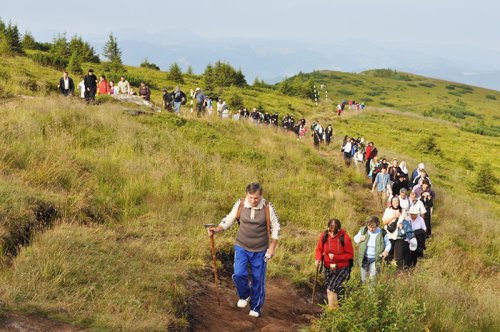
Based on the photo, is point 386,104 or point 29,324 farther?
point 386,104

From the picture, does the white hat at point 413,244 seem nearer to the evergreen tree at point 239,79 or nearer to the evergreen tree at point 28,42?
the evergreen tree at point 28,42

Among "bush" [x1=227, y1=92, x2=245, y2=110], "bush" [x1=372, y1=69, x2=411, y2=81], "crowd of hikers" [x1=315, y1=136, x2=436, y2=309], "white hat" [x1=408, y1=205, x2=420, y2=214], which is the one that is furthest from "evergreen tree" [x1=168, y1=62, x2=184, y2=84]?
"bush" [x1=372, y1=69, x2=411, y2=81]

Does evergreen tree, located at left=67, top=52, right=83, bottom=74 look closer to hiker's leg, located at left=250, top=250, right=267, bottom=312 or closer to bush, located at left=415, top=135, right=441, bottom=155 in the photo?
bush, located at left=415, top=135, right=441, bottom=155

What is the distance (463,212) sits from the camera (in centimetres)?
1767

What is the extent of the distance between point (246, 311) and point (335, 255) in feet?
5.37

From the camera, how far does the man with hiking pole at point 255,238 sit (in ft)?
20.3

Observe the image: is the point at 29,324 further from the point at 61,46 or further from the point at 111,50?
the point at 111,50

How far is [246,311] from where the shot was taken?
6.46m

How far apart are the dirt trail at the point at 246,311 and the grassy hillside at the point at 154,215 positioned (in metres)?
0.27

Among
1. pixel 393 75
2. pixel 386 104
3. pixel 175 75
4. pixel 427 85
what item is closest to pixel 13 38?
pixel 175 75

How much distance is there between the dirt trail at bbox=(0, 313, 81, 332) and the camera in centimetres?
425

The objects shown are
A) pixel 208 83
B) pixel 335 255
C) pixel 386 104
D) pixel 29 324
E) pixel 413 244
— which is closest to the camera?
pixel 29 324

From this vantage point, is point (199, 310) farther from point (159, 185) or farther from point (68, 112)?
point (68, 112)

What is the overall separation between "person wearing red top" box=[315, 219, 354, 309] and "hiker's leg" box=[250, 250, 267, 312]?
110cm
